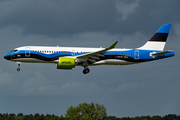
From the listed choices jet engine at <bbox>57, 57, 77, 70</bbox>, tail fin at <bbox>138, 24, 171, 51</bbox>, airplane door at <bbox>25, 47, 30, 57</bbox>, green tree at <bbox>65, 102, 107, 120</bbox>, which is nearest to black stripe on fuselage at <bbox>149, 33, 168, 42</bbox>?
tail fin at <bbox>138, 24, 171, 51</bbox>

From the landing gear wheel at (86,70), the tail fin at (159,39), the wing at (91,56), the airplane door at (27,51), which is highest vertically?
the tail fin at (159,39)

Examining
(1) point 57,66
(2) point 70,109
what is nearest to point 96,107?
(2) point 70,109

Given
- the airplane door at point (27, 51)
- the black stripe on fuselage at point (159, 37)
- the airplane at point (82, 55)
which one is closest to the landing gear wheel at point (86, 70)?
the airplane at point (82, 55)

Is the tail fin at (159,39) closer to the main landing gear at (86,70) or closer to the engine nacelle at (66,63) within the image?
the main landing gear at (86,70)

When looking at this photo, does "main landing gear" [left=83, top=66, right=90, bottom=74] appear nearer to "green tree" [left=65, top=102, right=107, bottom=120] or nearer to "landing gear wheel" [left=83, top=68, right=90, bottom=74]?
"landing gear wheel" [left=83, top=68, right=90, bottom=74]

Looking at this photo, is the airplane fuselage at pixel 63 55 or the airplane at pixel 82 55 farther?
the airplane fuselage at pixel 63 55

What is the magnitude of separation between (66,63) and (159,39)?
70.8 feet

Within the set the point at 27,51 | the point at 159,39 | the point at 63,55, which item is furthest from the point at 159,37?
the point at 27,51

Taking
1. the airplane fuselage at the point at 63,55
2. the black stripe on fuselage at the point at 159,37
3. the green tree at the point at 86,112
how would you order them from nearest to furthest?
the airplane fuselage at the point at 63,55 → the black stripe on fuselage at the point at 159,37 → the green tree at the point at 86,112

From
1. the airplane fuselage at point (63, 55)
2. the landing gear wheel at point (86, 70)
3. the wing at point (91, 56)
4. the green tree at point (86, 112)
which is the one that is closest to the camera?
the wing at point (91, 56)

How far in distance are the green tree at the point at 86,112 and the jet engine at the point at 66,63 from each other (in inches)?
2077

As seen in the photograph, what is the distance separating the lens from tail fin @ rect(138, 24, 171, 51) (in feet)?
203

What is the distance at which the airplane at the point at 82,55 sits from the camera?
53.1m

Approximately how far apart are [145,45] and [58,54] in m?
18.4
